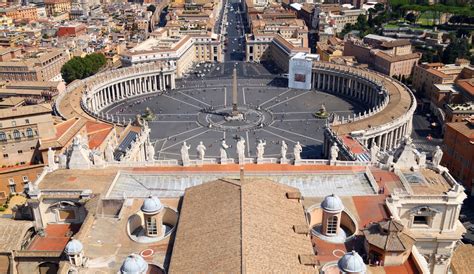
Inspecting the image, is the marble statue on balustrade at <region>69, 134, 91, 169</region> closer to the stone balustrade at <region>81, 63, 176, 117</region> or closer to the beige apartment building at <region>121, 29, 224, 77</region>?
the stone balustrade at <region>81, 63, 176, 117</region>

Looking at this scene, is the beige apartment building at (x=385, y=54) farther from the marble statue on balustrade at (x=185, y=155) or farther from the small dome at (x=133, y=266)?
the small dome at (x=133, y=266)

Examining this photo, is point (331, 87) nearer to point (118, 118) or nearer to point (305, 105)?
point (305, 105)

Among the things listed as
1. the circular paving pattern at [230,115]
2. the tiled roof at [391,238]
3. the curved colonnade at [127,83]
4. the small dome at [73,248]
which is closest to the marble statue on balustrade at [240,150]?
the tiled roof at [391,238]

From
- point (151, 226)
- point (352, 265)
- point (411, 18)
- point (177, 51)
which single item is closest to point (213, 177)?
point (151, 226)

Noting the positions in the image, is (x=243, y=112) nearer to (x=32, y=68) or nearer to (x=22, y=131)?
(x=22, y=131)

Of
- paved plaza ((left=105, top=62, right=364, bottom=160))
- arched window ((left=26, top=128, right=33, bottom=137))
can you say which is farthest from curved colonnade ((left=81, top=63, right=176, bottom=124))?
arched window ((left=26, top=128, right=33, bottom=137))

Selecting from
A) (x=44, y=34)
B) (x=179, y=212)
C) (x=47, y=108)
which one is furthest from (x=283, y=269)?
(x=44, y=34)
